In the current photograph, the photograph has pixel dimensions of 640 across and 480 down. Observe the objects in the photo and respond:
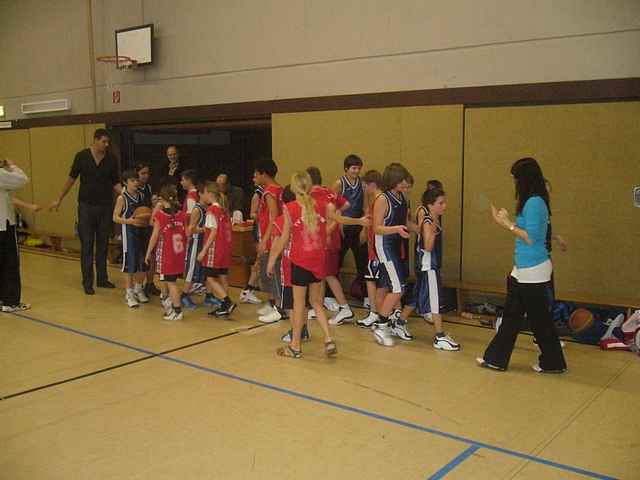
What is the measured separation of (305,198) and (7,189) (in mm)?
3530

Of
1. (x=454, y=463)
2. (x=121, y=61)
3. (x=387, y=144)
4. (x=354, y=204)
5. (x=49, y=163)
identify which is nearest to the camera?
(x=454, y=463)

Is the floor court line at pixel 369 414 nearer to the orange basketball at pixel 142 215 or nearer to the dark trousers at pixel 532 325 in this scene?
the dark trousers at pixel 532 325

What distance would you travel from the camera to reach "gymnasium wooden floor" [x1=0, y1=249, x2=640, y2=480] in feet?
11.8

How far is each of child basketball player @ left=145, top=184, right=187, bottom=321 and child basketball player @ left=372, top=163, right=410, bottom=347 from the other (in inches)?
87.7

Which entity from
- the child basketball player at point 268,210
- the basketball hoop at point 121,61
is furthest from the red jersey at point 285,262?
the basketball hoop at point 121,61

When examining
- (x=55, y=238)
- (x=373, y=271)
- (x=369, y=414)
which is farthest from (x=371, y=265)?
(x=55, y=238)

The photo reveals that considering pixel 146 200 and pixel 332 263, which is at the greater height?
pixel 146 200

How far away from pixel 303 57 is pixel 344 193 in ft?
7.41

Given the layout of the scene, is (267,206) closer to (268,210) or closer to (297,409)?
(268,210)

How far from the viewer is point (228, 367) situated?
17.4 ft

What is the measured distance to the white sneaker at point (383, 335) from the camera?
5.90 m

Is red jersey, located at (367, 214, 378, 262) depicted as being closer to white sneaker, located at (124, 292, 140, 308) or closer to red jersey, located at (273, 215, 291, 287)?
red jersey, located at (273, 215, 291, 287)

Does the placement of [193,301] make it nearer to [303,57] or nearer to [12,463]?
[303,57]

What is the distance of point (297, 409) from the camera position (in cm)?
439
